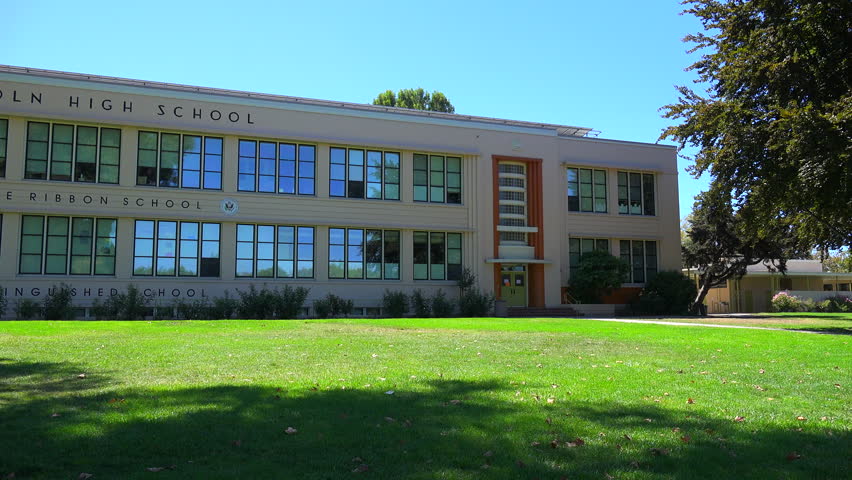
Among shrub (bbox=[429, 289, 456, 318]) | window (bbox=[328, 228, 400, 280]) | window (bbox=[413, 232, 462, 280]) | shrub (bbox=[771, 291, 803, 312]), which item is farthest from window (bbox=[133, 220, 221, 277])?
shrub (bbox=[771, 291, 803, 312])

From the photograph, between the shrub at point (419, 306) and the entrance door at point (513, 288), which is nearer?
the shrub at point (419, 306)

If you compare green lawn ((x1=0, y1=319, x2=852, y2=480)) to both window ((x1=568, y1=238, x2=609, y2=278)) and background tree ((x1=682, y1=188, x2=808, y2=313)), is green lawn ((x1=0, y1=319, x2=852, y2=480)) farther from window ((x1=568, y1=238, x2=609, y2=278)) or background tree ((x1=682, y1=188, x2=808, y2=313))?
background tree ((x1=682, y1=188, x2=808, y2=313))

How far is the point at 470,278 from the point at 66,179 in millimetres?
17922

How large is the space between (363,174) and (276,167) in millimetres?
4037

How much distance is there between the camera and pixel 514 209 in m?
34.8

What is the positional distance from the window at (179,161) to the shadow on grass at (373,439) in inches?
912

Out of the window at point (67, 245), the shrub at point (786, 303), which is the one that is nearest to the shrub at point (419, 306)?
the window at point (67, 245)

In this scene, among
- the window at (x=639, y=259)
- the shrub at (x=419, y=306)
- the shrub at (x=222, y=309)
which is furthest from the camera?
the window at (x=639, y=259)

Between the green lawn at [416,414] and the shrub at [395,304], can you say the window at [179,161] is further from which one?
the green lawn at [416,414]

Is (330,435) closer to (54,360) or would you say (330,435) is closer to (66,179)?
(54,360)

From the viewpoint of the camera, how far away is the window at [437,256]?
3256cm

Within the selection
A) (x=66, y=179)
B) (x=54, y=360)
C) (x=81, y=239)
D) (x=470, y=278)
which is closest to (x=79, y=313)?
(x=81, y=239)

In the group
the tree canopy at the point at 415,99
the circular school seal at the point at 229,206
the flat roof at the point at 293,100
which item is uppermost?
the tree canopy at the point at 415,99

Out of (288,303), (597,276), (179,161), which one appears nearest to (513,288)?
(597,276)
